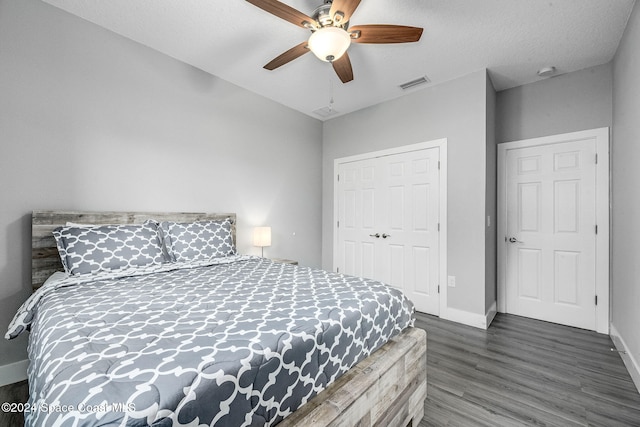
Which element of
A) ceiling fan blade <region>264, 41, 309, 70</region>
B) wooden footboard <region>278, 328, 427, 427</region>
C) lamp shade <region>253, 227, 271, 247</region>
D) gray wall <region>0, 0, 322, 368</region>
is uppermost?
ceiling fan blade <region>264, 41, 309, 70</region>

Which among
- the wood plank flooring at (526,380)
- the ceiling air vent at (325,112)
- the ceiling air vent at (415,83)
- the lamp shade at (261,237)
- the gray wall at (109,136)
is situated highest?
the ceiling air vent at (415,83)

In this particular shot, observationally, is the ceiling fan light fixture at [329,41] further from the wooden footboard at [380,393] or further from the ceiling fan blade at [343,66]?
the wooden footboard at [380,393]

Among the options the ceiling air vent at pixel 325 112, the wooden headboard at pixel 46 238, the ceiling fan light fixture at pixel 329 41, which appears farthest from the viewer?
the ceiling air vent at pixel 325 112

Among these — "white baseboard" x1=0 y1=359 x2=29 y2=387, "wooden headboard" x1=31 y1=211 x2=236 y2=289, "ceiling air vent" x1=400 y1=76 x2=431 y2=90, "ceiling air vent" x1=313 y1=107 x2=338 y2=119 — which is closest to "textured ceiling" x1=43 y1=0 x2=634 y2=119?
"ceiling air vent" x1=400 y1=76 x2=431 y2=90

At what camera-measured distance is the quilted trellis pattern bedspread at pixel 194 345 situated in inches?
28.2

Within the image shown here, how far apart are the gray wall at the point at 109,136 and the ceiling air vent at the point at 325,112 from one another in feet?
2.25

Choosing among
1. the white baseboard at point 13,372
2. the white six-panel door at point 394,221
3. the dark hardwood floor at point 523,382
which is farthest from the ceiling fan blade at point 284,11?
the white baseboard at point 13,372

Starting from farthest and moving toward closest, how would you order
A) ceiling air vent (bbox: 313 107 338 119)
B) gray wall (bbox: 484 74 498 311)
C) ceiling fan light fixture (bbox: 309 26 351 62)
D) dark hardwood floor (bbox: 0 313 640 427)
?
ceiling air vent (bbox: 313 107 338 119), gray wall (bbox: 484 74 498 311), ceiling fan light fixture (bbox: 309 26 351 62), dark hardwood floor (bbox: 0 313 640 427)

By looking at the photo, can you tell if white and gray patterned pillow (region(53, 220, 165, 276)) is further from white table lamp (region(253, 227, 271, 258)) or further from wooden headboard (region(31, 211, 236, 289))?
white table lamp (region(253, 227, 271, 258))

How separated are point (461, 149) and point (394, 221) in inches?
45.8

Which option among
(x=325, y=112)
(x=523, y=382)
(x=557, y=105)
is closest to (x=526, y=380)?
(x=523, y=382)

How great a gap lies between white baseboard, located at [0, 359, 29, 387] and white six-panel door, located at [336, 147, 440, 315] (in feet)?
11.0

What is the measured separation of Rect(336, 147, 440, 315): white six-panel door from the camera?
335cm

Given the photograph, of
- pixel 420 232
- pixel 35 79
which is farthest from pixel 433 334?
pixel 35 79
